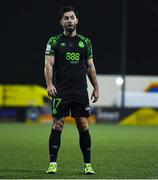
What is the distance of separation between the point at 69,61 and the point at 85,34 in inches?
769

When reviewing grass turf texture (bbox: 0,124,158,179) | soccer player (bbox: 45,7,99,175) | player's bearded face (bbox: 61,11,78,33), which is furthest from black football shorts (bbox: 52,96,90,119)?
player's bearded face (bbox: 61,11,78,33)

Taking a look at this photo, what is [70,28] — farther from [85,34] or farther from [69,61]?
[85,34]

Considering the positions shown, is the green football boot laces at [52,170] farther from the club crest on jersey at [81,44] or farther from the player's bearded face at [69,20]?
the player's bearded face at [69,20]

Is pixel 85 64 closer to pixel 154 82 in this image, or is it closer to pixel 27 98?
pixel 27 98

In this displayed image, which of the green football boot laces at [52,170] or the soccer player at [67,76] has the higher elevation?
the soccer player at [67,76]

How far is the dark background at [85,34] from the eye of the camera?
27.8 meters

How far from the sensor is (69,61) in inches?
319

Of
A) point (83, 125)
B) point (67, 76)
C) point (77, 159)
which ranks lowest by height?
point (77, 159)

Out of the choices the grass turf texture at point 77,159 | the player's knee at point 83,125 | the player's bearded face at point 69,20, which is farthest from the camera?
the player's knee at point 83,125

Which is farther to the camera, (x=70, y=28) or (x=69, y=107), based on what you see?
(x=69, y=107)

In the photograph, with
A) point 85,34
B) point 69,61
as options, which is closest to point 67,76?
point 69,61

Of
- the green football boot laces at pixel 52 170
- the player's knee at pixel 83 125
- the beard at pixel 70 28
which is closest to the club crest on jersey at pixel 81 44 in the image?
the beard at pixel 70 28

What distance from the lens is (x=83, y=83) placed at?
824 centimetres

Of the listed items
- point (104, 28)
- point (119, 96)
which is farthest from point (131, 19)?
point (119, 96)
